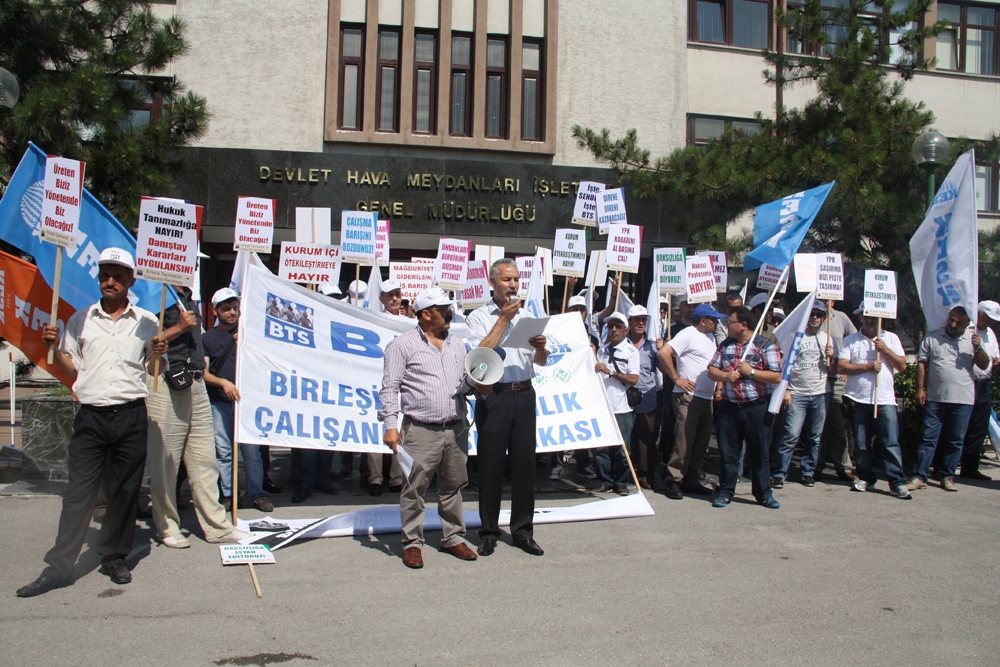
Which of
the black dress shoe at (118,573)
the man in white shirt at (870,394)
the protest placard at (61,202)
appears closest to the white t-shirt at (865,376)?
the man in white shirt at (870,394)

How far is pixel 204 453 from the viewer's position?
6.27 m

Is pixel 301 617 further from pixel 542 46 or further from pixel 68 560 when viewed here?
pixel 542 46

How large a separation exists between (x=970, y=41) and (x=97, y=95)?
19.3 metres

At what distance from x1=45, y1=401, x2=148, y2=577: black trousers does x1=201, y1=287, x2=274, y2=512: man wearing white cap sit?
1.79m

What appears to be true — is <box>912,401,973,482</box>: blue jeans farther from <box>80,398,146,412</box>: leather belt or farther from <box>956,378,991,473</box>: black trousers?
<box>80,398,146,412</box>: leather belt

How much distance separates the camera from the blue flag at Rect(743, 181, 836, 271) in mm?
8656

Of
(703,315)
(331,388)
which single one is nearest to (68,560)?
(331,388)

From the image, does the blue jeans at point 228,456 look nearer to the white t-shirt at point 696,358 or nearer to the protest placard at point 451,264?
the protest placard at point 451,264

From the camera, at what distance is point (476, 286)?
9.81 metres

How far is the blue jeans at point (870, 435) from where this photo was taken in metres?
8.68

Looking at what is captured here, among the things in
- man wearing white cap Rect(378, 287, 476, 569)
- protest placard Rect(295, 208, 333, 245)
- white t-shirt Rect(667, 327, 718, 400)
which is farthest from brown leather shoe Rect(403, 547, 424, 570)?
protest placard Rect(295, 208, 333, 245)

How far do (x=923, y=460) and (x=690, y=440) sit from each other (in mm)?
2602

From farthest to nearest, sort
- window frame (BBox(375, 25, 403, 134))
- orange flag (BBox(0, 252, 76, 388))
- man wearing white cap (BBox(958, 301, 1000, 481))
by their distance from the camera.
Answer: window frame (BBox(375, 25, 403, 134)), man wearing white cap (BBox(958, 301, 1000, 481)), orange flag (BBox(0, 252, 76, 388))

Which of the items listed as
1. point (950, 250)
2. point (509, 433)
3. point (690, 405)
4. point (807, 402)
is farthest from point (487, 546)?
point (950, 250)
